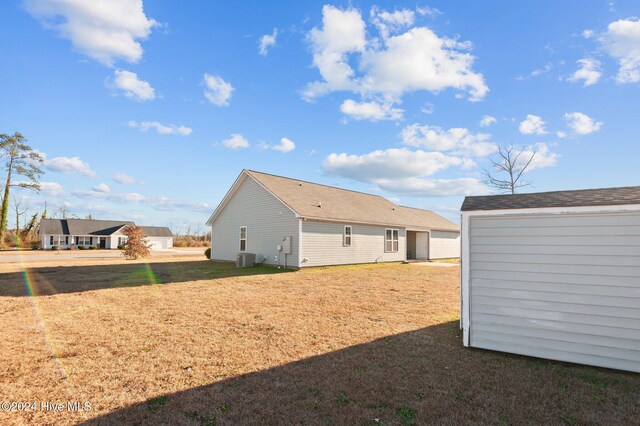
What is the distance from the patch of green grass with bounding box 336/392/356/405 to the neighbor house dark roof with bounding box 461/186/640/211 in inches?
149

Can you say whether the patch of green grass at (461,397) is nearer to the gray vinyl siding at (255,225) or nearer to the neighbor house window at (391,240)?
the gray vinyl siding at (255,225)

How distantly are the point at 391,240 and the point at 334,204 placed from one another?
5.53 m

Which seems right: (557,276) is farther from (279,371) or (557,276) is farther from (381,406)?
(279,371)

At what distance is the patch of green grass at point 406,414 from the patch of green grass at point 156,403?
264 cm

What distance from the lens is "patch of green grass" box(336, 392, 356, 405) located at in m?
3.61

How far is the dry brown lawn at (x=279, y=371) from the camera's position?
11.1 feet

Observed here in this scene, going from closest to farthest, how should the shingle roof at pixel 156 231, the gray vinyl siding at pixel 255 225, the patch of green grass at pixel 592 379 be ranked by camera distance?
the patch of green grass at pixel 592 379
the gray vinyl siding at pixel 255 225
the shingle roof at pixel 156 231

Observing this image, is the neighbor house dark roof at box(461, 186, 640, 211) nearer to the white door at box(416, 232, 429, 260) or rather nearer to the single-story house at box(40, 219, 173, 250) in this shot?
the white door at box(416, 232, 429, 260)

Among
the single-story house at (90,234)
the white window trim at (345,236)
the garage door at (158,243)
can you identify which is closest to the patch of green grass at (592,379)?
the white window trim at (345,236)

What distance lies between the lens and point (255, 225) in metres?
19.8

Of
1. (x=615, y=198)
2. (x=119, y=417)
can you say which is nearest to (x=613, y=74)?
(x=615, y=198)

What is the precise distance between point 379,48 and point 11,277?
61.6ft

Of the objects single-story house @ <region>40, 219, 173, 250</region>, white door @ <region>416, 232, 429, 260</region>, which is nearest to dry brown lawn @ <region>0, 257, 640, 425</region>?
white door @ <region>416, 232, 429, 260</region>

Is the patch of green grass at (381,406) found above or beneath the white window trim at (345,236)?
beneath
